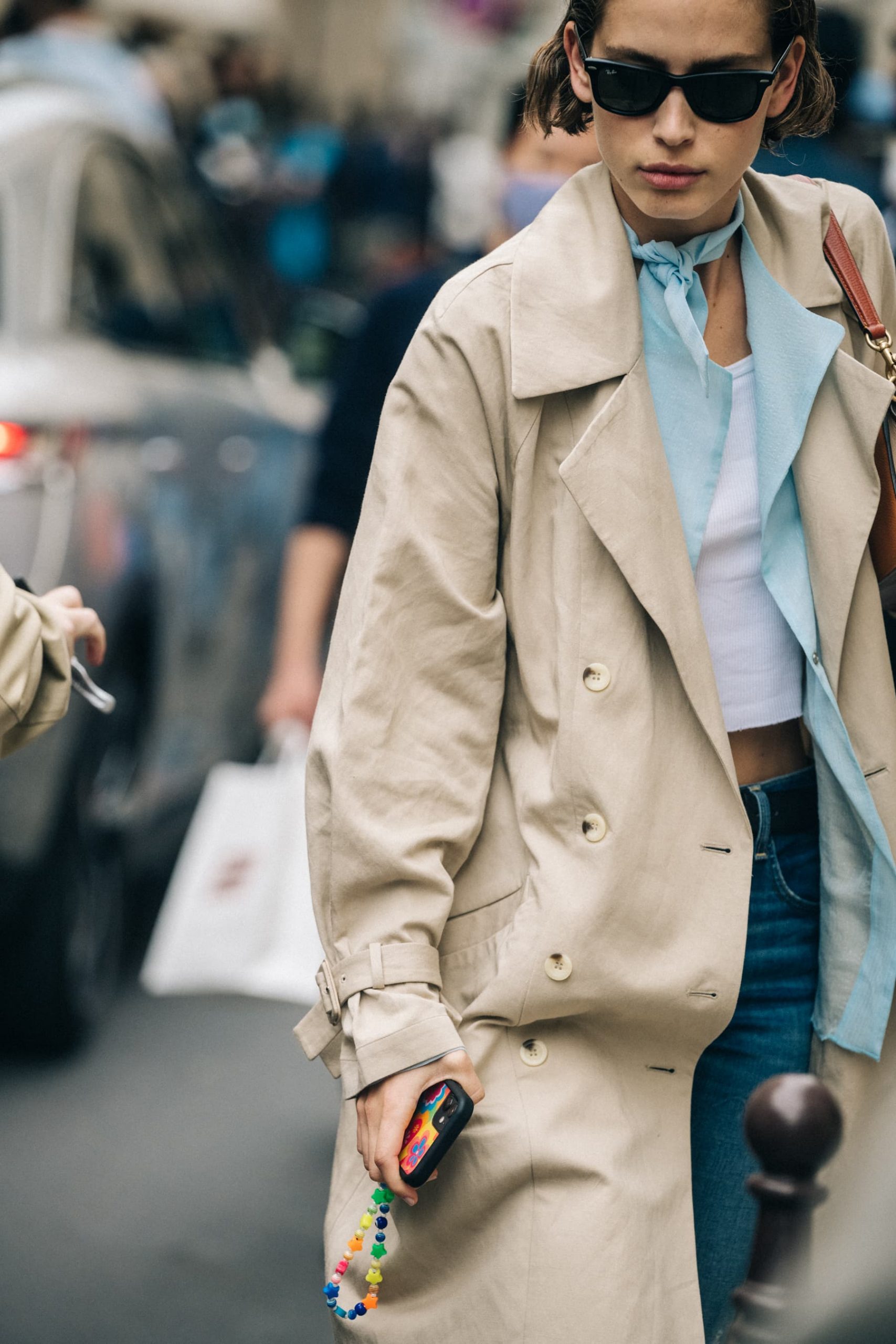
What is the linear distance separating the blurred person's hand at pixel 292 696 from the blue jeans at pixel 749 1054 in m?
1.76

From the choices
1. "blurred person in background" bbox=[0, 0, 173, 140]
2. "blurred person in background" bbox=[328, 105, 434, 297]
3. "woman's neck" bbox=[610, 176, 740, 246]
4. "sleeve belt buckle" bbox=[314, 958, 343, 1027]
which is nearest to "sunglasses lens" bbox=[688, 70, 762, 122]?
"woman's neck" bbox=[610, 176, 740, 246]

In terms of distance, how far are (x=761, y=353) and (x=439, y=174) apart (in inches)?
485

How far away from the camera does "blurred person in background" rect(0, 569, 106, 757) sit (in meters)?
2.51

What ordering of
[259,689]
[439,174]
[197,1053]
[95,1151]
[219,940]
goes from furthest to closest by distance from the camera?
1. [439,174]
2. [259,689]
3. [197,1053]
4. [95,1151]
5. [219,940]

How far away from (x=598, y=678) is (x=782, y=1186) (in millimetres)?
763

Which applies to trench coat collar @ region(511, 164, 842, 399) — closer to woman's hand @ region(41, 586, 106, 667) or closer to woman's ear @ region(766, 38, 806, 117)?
woman's ear @ region(766, 38, 806, 117)

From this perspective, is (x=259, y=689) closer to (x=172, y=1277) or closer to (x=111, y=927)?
(x=111, y=927)

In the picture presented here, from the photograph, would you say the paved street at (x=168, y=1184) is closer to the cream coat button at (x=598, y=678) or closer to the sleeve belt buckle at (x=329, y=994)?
the sleeve belt buckle at (x=329, y=994)

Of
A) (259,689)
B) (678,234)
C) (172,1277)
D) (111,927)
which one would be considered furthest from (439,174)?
(678,234)

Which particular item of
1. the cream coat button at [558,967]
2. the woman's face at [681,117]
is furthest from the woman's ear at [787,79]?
the cream coat button at [558,967]

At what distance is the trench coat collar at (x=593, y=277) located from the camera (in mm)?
2152

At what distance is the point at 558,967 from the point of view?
2.11 meters

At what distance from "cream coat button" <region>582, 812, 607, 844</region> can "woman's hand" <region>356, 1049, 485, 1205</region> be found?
0.88 ft

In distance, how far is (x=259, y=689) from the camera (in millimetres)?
6156
